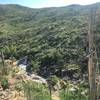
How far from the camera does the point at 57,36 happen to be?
25609 millimetres

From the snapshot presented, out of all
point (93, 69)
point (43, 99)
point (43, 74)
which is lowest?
point (43, 74)

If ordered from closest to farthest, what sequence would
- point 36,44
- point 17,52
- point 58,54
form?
point 58,54 → point 17,52 → point 36,44

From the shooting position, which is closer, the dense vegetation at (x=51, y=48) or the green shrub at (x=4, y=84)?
the green shrub at (x=4, y=84)

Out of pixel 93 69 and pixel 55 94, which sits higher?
pixel 93 69

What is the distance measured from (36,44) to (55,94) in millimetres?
13353

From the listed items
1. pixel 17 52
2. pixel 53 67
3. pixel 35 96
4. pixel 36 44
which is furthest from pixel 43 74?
pixel 35 96

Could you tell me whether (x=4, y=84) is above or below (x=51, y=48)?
above

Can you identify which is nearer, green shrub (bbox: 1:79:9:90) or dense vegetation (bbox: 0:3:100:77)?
green shrub (bbox: 1:79:9:90)

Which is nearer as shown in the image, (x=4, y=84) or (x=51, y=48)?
(x=4, y=84)

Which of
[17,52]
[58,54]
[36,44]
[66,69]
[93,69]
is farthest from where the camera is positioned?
[36,44]

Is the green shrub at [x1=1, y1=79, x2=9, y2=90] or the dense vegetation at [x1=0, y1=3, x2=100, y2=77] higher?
the green shrub at [x1=1, y1=79, x2=9, y2=90]

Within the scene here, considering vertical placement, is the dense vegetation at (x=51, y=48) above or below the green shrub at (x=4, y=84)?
below

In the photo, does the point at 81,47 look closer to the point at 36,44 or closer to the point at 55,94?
the point at 36,44

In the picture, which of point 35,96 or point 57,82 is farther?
point 57,82
